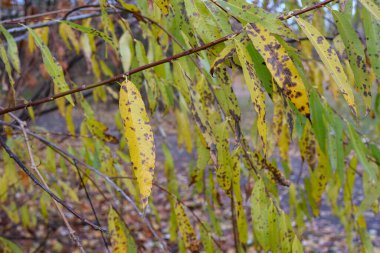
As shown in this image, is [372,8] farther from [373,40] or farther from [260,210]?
[260,210]

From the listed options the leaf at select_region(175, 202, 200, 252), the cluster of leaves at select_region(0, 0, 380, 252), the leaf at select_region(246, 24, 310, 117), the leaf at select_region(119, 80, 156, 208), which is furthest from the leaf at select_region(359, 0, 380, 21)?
the leaf at select_region(175, 202, 200, 252)

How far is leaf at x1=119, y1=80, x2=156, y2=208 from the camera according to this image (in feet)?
1.69

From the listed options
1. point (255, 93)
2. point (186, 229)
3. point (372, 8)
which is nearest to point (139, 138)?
point (255, 93)

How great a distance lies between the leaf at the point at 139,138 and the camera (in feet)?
1.69

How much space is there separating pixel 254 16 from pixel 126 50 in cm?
53

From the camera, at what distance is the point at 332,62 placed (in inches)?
21.3

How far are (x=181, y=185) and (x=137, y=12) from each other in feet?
13.3

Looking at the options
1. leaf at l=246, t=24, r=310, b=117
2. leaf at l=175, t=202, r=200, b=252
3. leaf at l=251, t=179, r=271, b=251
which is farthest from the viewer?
leaf at l=175, t=202, r=200, b=252

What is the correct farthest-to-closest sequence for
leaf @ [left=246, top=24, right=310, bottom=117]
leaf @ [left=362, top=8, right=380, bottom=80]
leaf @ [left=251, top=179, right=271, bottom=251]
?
leaf @ [left=251, top=179, right=271, bottom=251], leaf @ [left=362, top=8, right=380, bottom=80], leaf @ [left=246, top=24, right=310, bottom=117]

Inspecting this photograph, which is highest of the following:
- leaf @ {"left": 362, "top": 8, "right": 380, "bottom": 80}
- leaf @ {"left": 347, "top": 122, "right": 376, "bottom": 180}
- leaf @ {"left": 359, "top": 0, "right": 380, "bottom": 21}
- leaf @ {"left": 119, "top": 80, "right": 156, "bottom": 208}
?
leaf @ {"left": 359, "top": 0, "right": 380, "bottom": 21}

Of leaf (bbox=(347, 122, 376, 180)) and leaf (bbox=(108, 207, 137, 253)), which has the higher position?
leaf (bbox=(347, 122, 376, 180))

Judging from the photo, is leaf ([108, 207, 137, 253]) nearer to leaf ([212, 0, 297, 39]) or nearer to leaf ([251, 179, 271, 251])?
leaf ([251, 179, 271, 251])

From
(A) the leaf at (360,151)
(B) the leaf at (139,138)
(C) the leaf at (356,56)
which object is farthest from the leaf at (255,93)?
(A) the leaf at (360,151)

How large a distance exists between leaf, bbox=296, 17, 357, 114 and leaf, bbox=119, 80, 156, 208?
8.6 inches
